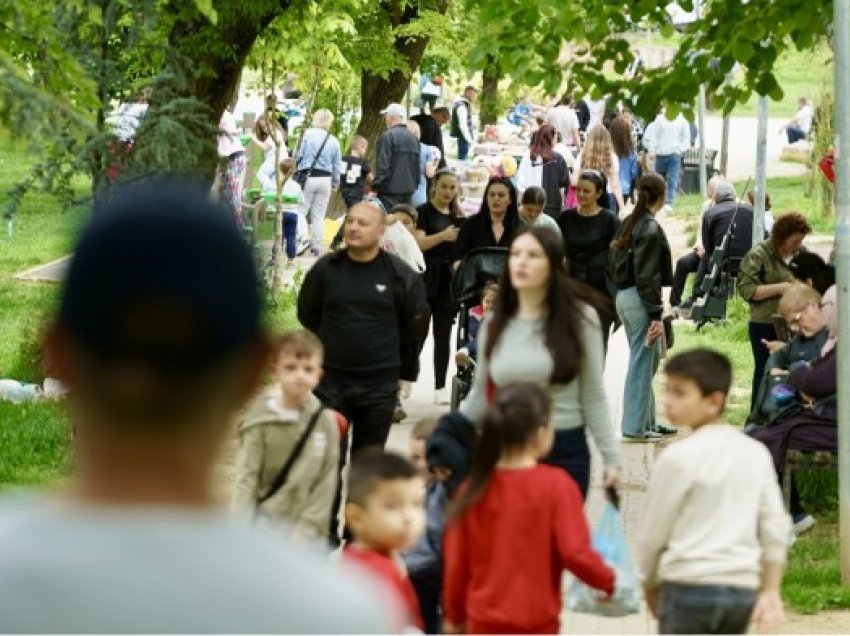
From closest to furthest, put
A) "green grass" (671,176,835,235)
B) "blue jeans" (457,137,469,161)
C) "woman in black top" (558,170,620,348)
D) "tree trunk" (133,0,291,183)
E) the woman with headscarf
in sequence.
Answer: the woman with headscarf
"woman in black top" (558,170,620,348)
"tree trunk" (133,0,291,183)
"green grass" (671,176,835,235)
"blue jeans" (457,137,469,161)

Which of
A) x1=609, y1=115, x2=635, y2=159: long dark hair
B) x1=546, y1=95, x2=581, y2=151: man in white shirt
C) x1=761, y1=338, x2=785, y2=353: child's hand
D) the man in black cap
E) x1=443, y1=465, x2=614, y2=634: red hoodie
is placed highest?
x1=546, y1=95, x2=581, y2=151: man in white shirt

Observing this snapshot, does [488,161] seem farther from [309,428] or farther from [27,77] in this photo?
[309,428]

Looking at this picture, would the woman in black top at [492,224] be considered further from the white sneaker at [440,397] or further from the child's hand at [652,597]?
the child's hand at [652,597]

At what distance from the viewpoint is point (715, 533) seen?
6.81 m

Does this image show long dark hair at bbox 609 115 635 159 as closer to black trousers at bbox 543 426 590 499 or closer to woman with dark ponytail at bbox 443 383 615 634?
black trousers at bbox 543 426 590 499

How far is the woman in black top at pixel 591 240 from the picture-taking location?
1527 centimetres

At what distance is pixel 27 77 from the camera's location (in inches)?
477

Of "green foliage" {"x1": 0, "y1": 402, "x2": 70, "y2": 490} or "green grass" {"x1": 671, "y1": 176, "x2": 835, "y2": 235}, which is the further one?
"green grass" {"x1": 671, "y1": 176, "x2": 835, "y2": 235}

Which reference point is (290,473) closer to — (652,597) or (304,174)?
(652,597)

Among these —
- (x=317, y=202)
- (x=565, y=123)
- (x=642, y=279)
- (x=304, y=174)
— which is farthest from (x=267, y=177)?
(x=642, y=279)

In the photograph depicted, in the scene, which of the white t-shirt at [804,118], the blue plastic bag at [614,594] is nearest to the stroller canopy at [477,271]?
the blue plastic bag at [614,594]

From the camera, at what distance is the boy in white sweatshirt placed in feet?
22.3

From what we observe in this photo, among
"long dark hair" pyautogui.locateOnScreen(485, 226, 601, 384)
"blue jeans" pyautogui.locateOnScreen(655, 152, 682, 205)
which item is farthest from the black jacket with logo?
"blue jeans" pyautogui.locateOnScreen(655, 152, 682, 205)

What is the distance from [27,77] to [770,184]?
29.2m
